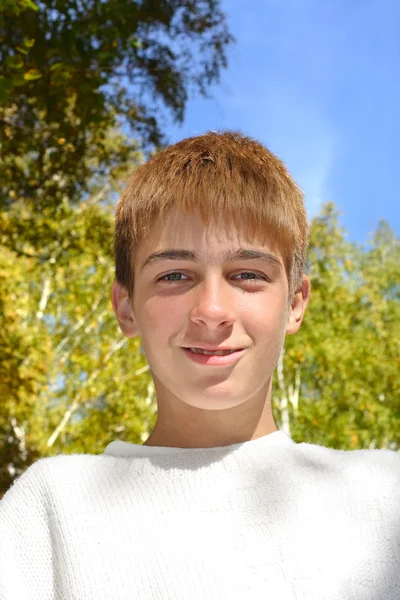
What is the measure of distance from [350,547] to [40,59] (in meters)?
6.78

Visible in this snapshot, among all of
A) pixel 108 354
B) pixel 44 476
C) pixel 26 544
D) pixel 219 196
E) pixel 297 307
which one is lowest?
pixel 26 544

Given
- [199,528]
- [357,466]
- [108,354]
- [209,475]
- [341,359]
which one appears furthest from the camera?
[341,359]

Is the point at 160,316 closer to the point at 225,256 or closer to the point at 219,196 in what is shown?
the point at 225,256

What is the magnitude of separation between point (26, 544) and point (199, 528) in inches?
19.8

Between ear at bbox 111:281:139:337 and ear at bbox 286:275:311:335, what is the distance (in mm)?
535

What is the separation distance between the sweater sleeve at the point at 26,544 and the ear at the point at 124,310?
0.56 m

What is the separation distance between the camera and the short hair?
7.59 ft

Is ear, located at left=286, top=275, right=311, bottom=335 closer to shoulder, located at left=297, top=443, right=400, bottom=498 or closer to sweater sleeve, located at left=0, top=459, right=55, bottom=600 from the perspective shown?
shoulder, located at left=297, top=443, right=400, bottom=498

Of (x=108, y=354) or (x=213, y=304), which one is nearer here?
(x=213, y=304)

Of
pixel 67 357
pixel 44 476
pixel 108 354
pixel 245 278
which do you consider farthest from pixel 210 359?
pixel 67 357

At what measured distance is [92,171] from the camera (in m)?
10.3

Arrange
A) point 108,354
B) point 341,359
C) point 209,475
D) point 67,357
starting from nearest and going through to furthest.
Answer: point 209,475
point 108,354
point 67,357
point 341,359

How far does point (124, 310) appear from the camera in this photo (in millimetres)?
2520

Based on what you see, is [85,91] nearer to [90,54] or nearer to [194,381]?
[90,54]
